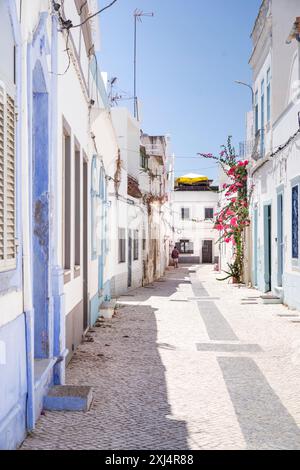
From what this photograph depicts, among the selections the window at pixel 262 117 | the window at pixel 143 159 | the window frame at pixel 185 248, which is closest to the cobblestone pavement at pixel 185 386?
the window at pixel 262 117

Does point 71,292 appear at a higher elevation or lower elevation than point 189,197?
lower

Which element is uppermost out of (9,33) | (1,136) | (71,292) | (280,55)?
(280,55)

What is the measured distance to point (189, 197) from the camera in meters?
54.2

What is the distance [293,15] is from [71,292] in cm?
1141

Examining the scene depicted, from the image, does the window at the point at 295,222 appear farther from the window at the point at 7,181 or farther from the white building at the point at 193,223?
the white building at the point at 193,223

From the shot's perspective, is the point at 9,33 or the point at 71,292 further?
the point at 71,292

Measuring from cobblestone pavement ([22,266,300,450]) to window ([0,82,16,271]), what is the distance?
4.85ft

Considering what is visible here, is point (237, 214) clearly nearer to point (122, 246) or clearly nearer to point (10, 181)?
point (122, 246)

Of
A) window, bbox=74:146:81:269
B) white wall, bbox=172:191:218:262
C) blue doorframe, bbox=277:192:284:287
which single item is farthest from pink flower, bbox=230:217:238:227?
white wall, bbox=172:191:218:262

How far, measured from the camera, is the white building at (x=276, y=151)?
1398 centimetres

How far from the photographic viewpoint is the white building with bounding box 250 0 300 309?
14.0 metres
